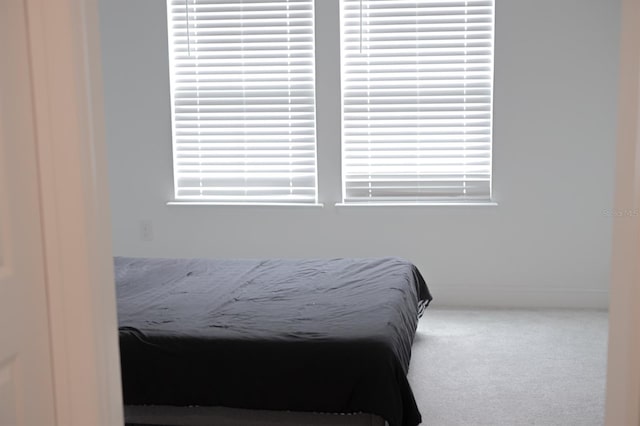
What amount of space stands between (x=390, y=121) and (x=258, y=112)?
935 millimetres

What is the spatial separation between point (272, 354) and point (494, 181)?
272 cm

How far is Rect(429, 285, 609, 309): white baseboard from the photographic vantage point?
4.91 m

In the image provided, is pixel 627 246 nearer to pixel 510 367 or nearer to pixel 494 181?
pixel 510 367

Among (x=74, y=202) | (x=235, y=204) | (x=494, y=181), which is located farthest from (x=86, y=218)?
(x=494, y=181)

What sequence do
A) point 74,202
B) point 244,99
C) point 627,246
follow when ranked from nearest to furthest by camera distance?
point 627,246 < point 74,202 < point 244,99

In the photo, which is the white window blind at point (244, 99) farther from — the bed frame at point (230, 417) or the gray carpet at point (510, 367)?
the bed frame at point (230, 417)

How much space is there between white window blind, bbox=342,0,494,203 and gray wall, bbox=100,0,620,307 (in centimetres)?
10

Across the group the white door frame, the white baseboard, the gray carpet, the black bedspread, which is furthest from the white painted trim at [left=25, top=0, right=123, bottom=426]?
the white baseboard

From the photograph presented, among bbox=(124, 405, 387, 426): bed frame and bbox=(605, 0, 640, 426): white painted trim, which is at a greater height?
bbox=(605, 0, 640, 426): white painted trim

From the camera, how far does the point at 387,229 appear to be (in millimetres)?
5066

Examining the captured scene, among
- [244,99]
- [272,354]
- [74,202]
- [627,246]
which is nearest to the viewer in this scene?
[627,246]

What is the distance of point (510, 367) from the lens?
374cm

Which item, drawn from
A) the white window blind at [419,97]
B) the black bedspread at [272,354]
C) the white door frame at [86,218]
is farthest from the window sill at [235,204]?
the white door frame at [86,218]

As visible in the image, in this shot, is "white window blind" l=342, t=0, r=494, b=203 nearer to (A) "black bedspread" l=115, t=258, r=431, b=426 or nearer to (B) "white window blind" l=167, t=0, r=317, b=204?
(B) "white window blind" l=167, t=0, r=317, b=204
